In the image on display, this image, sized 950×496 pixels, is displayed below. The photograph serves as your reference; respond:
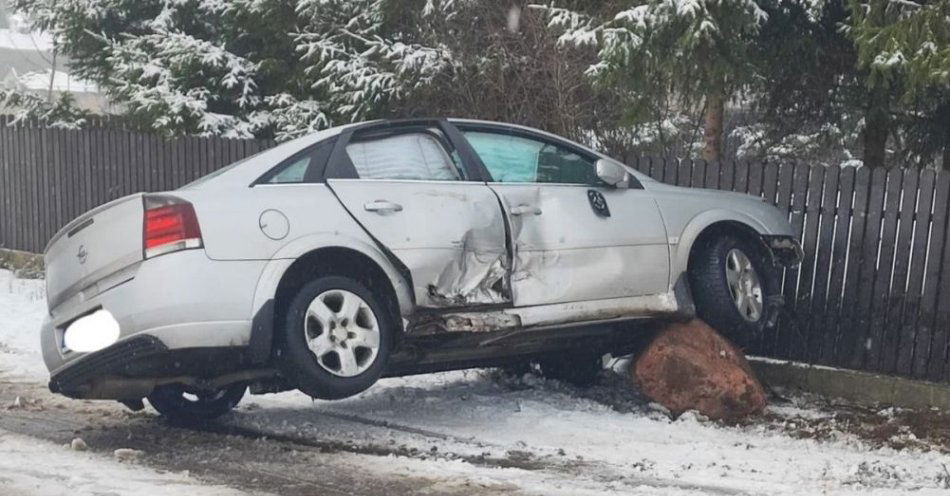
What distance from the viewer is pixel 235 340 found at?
6293 mm

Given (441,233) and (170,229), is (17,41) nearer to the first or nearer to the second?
(441,233)

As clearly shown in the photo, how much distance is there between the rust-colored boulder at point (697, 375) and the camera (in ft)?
25.3

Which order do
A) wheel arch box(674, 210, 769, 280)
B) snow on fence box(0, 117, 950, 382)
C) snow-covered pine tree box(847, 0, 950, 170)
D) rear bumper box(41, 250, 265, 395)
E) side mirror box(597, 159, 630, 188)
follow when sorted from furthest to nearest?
snow-covered pine tree box(847, 0, 950, 170) → snow on fence box(0, 117, 950, 382) → wheel arch box(674, 210, 769, 280) → side mirror box(597, 159, 630, 188) → rear bumper box(41, 250, 265, 395)

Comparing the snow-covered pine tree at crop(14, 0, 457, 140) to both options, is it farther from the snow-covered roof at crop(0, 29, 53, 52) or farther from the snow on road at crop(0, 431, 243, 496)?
the snow-covered roof at crop(0, 29, 53, 52)

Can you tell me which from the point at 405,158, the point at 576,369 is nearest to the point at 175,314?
the point at 405,158

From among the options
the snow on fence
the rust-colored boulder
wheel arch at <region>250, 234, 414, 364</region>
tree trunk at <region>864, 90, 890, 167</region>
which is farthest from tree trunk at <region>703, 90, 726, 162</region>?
wheel arch at <region>250, 234, 414, 364</region>

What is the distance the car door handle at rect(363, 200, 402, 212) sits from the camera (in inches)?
271

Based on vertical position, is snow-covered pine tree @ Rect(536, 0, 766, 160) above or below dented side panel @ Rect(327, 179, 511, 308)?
above

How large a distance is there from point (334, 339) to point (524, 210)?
1488mm

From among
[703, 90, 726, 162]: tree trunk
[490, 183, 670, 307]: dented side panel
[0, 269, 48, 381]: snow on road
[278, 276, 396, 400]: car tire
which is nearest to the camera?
[278, 276, 396, 400]: car tire

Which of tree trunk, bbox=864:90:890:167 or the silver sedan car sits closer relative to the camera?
the silver sedan car

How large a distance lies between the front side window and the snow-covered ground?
1.46m

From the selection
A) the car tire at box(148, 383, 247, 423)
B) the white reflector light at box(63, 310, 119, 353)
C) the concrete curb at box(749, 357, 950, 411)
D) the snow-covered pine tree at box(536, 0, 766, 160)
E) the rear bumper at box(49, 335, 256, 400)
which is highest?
the snow-covered pine tree at box(536, 0, 766, 160)

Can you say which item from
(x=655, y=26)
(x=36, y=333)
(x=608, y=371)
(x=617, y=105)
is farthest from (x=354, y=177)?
(x=617, y=105)
